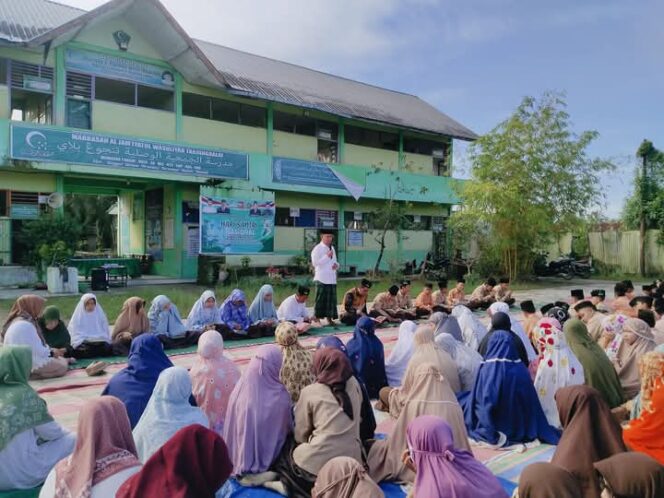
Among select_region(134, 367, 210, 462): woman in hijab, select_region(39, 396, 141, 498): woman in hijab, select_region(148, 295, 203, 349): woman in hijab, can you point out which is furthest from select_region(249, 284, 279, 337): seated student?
select_region(39, 396, 141, 498): woman in hijab

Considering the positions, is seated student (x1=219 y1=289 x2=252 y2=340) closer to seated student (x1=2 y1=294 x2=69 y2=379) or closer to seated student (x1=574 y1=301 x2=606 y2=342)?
seated student (x1=2 y1=294 x2=69 y2=379)

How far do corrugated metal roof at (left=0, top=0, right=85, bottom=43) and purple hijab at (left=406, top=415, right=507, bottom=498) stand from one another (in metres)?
11.2

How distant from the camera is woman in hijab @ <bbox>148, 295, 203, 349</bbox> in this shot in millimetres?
6605

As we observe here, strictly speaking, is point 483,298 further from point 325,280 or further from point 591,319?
point 591,319

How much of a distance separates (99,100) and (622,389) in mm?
11477

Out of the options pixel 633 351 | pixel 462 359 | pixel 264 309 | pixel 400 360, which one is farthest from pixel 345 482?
pixel 264 309

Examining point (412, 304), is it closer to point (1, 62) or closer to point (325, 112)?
point (325, 112)

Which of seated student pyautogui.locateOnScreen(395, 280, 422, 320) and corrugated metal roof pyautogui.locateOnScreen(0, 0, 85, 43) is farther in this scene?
corrugated metal roof pyautogui.locateOnScreen(0, 0, 85, 43)

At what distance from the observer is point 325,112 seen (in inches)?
607

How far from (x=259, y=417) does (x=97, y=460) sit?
1.05m

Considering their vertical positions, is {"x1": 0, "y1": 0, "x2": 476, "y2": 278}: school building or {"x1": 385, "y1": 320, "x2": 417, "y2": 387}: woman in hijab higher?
{"x1": 0, "y1": 0, "x2": 476, "y2": 278}: school building

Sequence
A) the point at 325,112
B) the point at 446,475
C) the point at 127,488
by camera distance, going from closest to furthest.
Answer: the point at 127,488
the point at 446,475
the point at 325,112

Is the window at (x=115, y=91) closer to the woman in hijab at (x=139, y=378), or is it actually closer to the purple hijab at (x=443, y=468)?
the woman in hijab at (x=139, y=378)

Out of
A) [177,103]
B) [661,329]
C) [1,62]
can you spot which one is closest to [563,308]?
[661,329]
